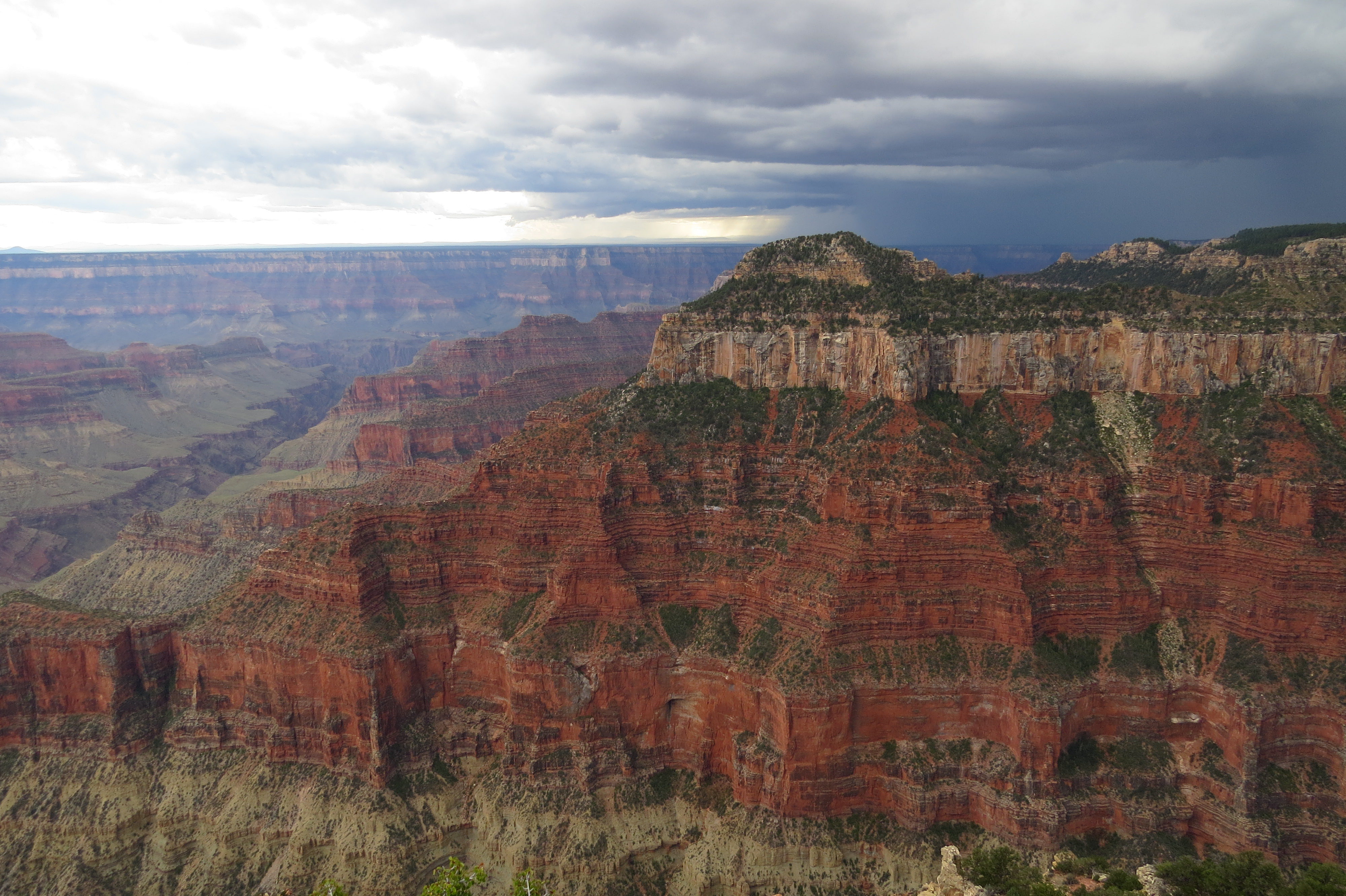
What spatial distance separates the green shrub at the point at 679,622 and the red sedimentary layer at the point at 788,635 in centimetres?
35


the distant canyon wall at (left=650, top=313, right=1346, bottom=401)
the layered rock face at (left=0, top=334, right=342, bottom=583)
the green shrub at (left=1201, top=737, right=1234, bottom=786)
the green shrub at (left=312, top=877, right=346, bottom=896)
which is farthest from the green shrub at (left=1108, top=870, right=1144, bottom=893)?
the layered rock face at (left=0, top=334, right=342, bottom=583)

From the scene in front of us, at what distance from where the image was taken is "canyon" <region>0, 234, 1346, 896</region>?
5019 cm

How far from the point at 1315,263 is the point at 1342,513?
31.8 metres

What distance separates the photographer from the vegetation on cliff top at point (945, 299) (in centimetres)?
6172

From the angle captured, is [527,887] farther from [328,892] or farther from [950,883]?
[950,883]

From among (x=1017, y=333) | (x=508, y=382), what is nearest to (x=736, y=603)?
(x=1017, y=333)

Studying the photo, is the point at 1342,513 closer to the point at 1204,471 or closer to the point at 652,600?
the point at 1204,471

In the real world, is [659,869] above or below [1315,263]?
below

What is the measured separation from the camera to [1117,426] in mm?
60500

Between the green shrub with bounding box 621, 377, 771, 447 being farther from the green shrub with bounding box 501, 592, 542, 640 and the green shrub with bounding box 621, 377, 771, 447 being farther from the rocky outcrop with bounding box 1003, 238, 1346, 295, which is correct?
the rocky outcrop with bounding box 1003, 238, 1346, 295

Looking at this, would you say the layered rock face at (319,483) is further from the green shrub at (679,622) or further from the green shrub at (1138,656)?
the green shrub at (1138,656)

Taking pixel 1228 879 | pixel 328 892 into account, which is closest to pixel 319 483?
pixel 328 892

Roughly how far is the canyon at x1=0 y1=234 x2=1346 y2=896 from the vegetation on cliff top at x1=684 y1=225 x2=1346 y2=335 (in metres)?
0.49

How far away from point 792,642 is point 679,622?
9127mm
